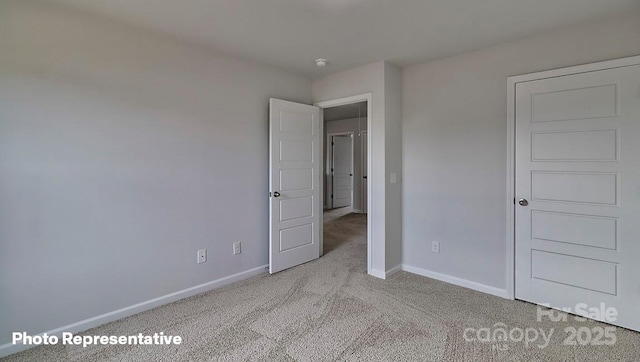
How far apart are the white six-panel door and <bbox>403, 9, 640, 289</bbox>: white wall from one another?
176mm

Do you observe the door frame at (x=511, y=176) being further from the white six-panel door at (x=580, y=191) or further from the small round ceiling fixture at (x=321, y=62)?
the small round ceiling fixture at (x=321, y=62)

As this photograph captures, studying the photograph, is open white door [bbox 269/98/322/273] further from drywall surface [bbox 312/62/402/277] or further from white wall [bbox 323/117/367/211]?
white wall [bbox 323/117/367/211]

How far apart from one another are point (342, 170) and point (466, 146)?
213 inches

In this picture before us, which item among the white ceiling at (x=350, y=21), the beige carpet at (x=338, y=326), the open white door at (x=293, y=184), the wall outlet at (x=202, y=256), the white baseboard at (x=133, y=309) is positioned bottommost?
the beige carpet at (x=338, y=326)

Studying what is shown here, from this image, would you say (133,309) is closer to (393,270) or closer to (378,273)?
(378,273)

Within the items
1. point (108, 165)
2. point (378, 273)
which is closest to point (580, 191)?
point (378, 273)

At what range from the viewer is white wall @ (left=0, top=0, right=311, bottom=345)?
1967mm

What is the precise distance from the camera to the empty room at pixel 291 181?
2023mm

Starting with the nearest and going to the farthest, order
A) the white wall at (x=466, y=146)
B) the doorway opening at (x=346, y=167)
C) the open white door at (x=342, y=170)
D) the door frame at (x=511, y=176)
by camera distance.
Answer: the white wall at (x=466, y=146) < the door frame at (x=511, y=176) < the doorway opening at (x=346, y=167) < the open white door at (x=342, y=170)

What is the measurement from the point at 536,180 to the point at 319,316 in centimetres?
220

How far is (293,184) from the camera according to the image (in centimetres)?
354

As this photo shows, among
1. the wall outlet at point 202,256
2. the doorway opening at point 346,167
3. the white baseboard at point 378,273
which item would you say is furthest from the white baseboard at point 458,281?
the doorway opening at point 346,167

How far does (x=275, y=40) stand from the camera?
266cm

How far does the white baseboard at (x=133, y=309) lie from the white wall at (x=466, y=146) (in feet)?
6.58
